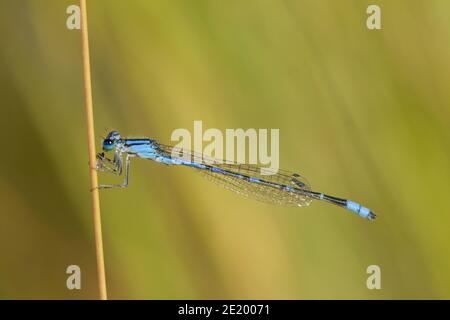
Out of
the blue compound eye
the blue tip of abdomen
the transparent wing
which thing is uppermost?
the blue compound eye

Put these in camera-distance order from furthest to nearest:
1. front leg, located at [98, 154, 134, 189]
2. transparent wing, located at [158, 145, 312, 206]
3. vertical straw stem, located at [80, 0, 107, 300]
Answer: transparent wing, located at [158, 145, 312, 206] < front leg, located at [98, 154, 134, 189] < vertical straw stem, located at [80, 0, 107, 300]

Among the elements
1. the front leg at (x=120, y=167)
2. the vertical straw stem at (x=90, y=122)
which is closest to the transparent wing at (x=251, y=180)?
the front leg at (x=120, y=167)

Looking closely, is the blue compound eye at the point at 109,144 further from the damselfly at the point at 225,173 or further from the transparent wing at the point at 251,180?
the transparent wing at the point at 251,180

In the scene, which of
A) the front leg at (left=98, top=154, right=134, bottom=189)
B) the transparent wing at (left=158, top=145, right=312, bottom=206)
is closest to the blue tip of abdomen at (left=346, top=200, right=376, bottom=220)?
the transparent wing at (left=158, top=145, right=312, bottom=206)

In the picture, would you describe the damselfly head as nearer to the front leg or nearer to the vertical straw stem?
the front leg

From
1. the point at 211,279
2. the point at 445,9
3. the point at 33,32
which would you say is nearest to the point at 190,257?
A: the point at 211,279

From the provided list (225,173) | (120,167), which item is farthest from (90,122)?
(225,173)

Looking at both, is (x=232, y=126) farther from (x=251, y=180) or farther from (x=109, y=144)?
(x=109, y=144)
